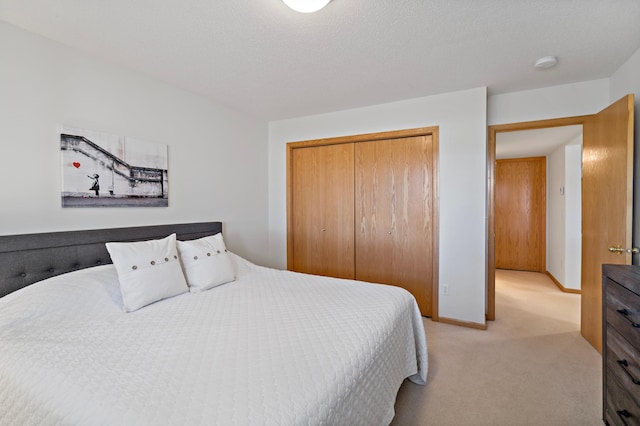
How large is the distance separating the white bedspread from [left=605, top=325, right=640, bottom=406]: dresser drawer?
953 millimetres

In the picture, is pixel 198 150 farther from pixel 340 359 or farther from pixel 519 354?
pixel 519 354

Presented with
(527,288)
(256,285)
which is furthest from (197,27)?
(527,288)

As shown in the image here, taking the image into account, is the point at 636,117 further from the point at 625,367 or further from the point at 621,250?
the point at 625,367

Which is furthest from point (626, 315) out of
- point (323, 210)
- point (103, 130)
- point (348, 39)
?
point (103, 130)

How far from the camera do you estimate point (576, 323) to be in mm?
2895

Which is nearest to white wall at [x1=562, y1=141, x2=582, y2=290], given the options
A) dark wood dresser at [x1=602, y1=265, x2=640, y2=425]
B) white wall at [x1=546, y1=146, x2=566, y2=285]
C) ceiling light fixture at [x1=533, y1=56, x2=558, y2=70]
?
white wall at [x1=546, y1=146, x2=566, y2=285]

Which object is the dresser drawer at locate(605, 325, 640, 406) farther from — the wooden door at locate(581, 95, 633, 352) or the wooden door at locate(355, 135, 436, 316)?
the wooden door at locate(355, 135, 436, 316)

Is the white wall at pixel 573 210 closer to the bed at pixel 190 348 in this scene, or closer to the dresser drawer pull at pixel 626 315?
the dresser drawer pull at pixel 626 315

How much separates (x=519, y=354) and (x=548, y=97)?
2.34 m

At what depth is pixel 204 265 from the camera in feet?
6.93

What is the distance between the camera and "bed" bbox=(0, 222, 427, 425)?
906mm

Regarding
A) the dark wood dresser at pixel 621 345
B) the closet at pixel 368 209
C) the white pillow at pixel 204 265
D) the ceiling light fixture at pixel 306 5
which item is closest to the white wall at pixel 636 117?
the dark wood dresser at pixel 621 345

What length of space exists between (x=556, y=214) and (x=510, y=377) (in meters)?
3.71

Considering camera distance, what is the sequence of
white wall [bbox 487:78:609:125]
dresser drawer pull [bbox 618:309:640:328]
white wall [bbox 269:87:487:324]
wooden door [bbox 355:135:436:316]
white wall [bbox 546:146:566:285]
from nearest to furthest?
dresser drawer pull [bbox 618:309:640:328] → white wall [bbox 487:78:609:125] → white wall [bbox 269:87:487:324] → wooden door [bbox 355:135:436:316] → white wall [bbox 546:146:566:285]
